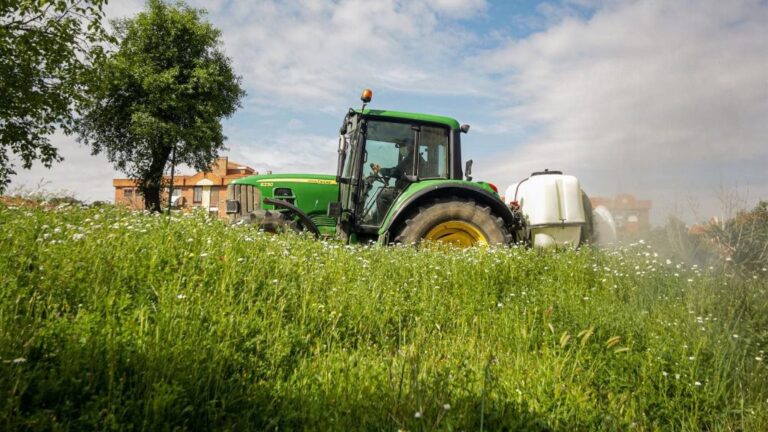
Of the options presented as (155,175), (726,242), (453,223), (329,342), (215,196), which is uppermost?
(215,196)

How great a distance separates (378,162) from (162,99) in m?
19.0

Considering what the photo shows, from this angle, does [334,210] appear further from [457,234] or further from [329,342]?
[329,342]

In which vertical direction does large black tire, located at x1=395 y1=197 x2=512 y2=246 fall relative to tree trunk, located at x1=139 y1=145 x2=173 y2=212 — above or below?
below

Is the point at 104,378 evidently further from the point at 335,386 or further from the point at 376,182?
the point at 376,182

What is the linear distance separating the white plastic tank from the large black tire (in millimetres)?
699

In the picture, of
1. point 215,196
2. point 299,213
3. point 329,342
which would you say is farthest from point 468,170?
point 215,196

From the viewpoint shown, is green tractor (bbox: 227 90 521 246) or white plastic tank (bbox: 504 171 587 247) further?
white plastic tank (bbox: 504 171 587 247)

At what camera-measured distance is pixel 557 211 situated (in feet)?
23.7

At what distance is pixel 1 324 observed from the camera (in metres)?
2.43

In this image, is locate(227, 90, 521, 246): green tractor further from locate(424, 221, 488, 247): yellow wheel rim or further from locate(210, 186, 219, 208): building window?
locate(210, 186, 219, 208): building window

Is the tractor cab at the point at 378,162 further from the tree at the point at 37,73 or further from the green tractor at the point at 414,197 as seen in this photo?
the tree at the point at 37,73

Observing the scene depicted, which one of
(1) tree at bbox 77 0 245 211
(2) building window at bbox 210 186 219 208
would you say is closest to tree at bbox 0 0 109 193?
(1) tree at bbox 77 0 245 211

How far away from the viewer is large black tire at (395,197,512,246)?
262 inches

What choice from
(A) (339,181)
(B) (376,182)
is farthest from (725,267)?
(A) (339,181)
